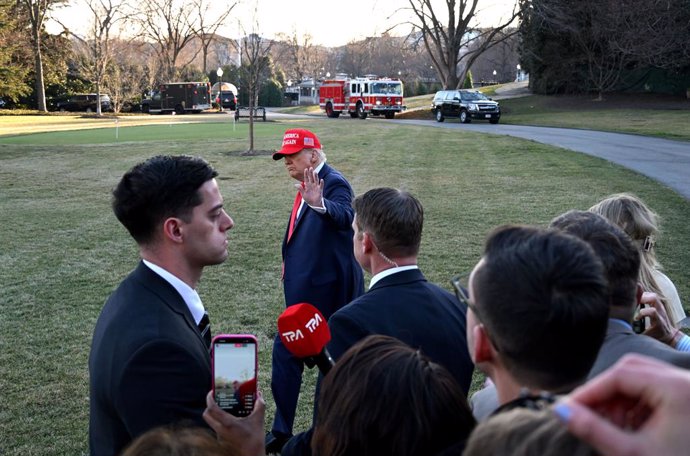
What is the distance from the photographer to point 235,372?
212 cm

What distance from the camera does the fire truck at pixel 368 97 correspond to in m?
47.4

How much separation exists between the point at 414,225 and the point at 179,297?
1210mm

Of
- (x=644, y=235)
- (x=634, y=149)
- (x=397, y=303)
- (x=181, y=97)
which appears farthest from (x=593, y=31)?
(x=397, y=303)

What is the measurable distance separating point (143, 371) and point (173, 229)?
0.73 meters

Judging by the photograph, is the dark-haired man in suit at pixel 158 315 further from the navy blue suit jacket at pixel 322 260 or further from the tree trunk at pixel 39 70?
the tree trunk at pixel 39 70

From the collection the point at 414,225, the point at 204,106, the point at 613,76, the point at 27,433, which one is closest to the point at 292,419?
the point at 27,433

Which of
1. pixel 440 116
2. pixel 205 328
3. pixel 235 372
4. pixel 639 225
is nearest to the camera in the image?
pixel 235 372

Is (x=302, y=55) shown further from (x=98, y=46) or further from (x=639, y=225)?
(x=639, y=225)

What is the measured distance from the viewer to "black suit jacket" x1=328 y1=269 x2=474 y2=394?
2814 millimetres

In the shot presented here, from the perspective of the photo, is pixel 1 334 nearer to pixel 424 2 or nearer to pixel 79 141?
pixel 79 141

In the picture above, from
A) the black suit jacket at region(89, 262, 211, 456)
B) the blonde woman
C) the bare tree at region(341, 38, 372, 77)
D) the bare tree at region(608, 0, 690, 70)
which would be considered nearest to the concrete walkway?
the bare tree at region(608, 0, 690, 70)

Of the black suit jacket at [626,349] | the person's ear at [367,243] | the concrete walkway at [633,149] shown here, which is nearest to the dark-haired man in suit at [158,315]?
the person's ear at [367,243]

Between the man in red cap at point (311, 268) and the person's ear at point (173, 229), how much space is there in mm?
1816

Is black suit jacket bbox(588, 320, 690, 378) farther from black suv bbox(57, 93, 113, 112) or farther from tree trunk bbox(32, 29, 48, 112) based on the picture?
black suv bbox(57, 93, 113, 112)
